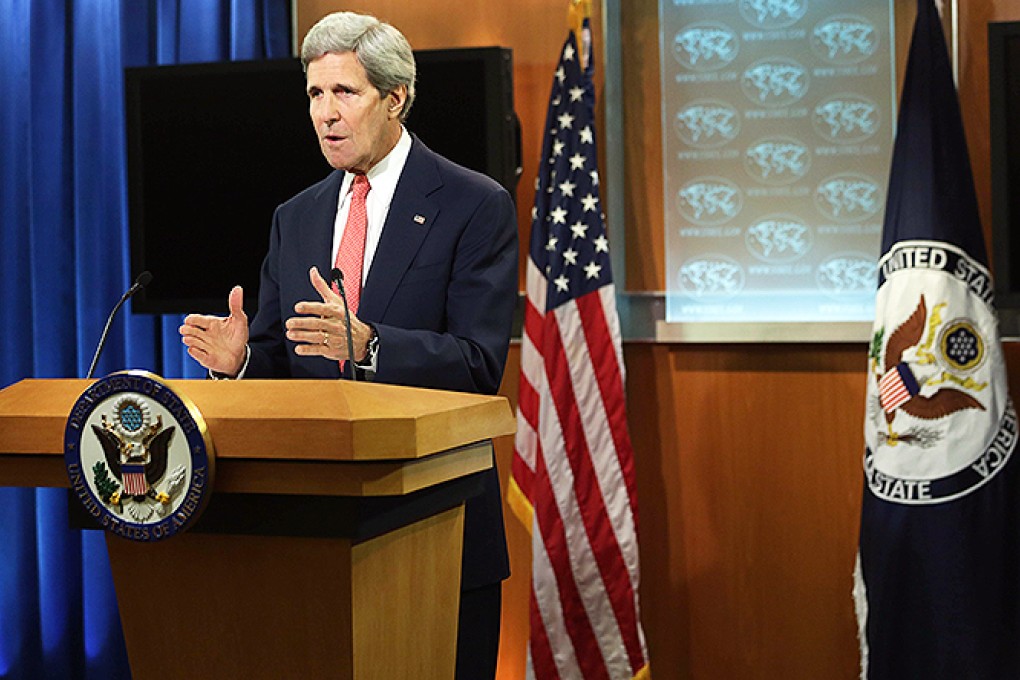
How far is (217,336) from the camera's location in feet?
6.09

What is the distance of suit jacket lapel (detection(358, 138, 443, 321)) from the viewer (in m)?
1.97

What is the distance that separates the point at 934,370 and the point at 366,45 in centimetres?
200

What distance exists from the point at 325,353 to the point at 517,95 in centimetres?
258

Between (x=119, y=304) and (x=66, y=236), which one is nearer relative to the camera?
(x=119, y=304)

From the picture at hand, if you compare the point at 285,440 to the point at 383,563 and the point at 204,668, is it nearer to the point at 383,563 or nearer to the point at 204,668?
the point at 383,563


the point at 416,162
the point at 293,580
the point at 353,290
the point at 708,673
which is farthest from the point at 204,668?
the point at 708,673

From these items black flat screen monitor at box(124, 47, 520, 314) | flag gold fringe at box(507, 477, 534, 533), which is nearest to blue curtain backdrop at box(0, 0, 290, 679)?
black flat screen monitor at box(124, 47, 520, 314)

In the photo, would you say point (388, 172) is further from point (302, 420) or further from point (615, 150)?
point (615, 150)

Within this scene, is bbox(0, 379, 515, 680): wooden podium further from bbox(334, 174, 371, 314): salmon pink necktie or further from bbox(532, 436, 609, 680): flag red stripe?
bbox(532, 436, 609, 680): flag red stripe

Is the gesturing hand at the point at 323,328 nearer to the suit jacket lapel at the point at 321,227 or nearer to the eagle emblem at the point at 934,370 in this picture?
the suit jacket lapel at the point at 321,227

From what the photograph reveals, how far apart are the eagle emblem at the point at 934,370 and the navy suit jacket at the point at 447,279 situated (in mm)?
1659

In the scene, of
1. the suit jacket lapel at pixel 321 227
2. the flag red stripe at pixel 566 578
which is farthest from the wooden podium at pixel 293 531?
the flag red stripe at pixel 566 578

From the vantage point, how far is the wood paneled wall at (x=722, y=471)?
3840 mm

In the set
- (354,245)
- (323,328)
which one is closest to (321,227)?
(354,245)
